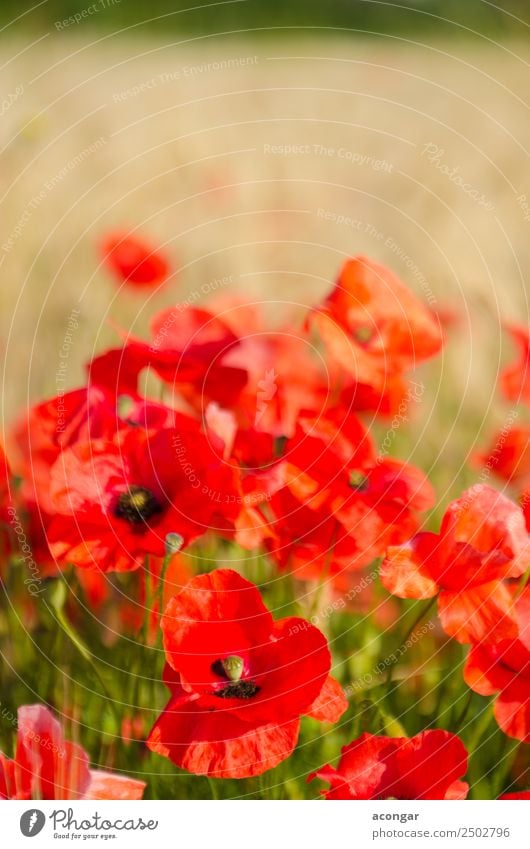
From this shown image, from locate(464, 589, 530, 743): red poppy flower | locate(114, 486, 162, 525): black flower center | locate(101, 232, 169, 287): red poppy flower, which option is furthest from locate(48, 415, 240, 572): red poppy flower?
locate(464, 589, 530, 743): red poppy flower

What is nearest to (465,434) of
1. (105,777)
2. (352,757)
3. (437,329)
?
(437,329)

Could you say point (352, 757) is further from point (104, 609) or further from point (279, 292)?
point (279, 292)

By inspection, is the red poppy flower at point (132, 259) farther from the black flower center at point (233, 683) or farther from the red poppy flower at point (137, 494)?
the black flower center at point (233, 683)

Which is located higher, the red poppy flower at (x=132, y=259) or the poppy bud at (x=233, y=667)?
the red poppy flower at (x=132, y=259)
